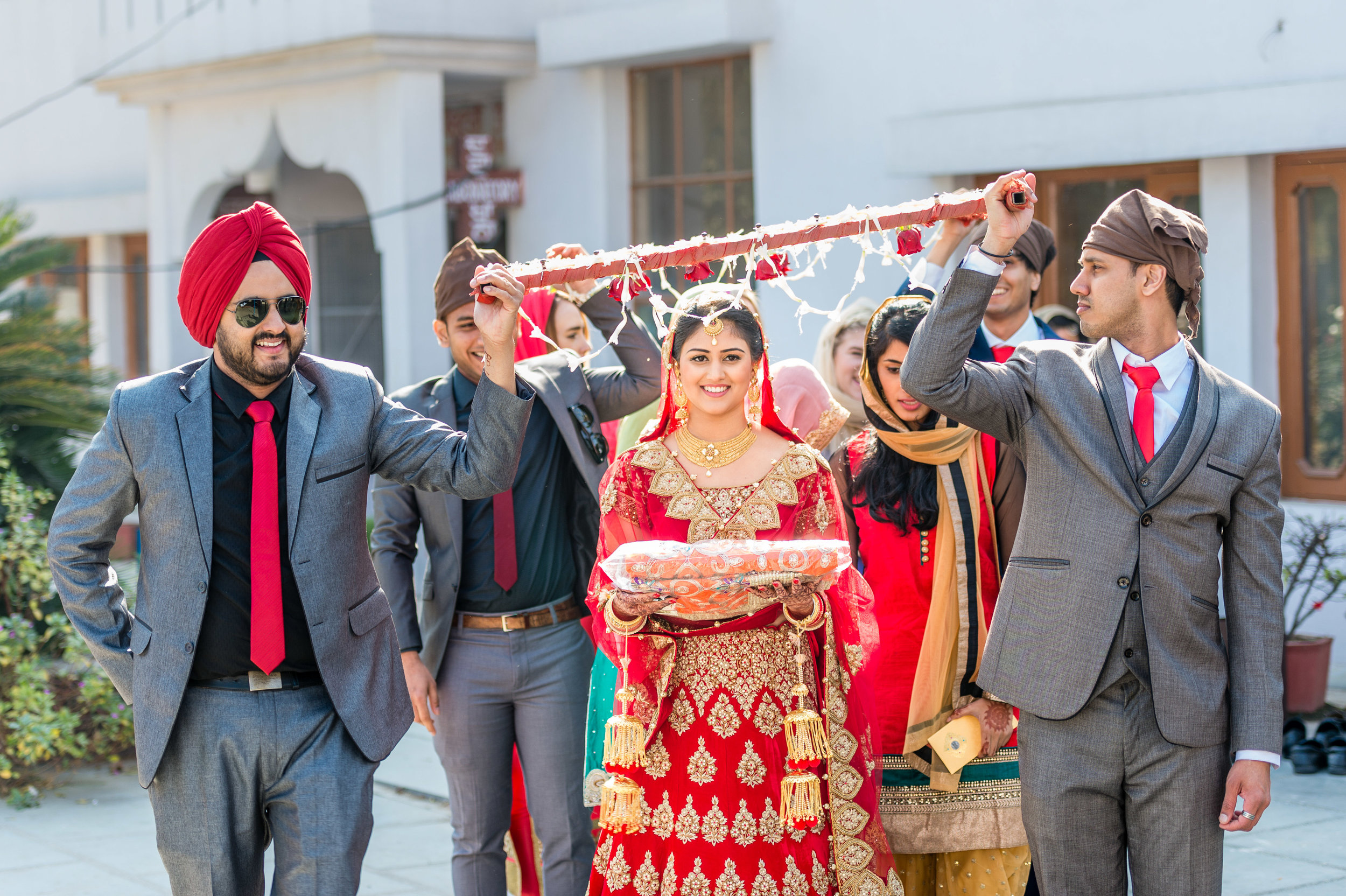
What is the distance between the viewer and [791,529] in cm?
375

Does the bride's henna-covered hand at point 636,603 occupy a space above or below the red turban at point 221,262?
below

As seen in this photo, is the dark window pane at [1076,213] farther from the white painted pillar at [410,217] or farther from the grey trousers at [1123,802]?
the grey trousers at [1123,802]

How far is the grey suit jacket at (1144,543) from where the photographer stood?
313 cm

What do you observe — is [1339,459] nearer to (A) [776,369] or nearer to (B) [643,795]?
(A) [776,369]

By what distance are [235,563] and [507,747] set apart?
53.8 inches

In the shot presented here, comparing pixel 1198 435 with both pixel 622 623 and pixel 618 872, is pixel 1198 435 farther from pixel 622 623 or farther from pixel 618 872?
pixel 618 872

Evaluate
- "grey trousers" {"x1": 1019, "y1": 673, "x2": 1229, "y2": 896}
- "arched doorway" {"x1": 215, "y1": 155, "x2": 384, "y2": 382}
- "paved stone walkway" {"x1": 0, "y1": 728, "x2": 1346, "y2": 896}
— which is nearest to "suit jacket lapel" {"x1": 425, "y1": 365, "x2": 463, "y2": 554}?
"paved stone walkway" {"x1": 0, "y1": 728, "x2": 1346, "y2": 896}

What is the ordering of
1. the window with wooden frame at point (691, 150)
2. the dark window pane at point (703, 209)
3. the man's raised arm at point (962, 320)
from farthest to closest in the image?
the dark window pane at point (703, 209) < the window with wooden frame at point (691, 150) < the man's raised arm at point (962, 320)

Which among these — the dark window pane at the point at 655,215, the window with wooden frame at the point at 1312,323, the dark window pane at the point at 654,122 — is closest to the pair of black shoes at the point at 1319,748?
the window with wooden frame at the point at 1312,323

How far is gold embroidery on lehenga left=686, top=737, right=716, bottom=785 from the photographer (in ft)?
11.9

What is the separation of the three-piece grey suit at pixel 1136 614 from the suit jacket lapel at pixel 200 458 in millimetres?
1519

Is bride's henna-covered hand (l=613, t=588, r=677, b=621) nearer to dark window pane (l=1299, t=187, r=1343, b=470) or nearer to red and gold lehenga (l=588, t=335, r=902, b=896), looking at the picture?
red and gold lehenga (l=588, t=335, r=902, b=896)

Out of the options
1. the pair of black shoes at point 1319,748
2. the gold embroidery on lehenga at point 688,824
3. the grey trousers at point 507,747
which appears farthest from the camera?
the pair of black shoes at point 1319,748

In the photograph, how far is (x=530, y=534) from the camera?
435 cm
